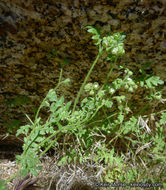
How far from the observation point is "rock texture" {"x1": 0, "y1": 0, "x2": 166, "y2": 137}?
1.12m

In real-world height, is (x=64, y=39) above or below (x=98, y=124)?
above

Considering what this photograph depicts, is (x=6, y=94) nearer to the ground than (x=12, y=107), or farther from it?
farther from it

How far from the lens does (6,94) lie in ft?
5.15

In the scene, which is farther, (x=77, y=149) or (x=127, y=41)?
(x=77, y=149)

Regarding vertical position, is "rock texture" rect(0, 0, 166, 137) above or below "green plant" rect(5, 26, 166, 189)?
above

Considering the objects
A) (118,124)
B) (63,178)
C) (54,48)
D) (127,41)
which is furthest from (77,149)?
(127,41)

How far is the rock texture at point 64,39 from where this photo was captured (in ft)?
3.69

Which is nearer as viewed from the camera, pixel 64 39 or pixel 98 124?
pixel 64 39

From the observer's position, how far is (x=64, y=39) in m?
1.27

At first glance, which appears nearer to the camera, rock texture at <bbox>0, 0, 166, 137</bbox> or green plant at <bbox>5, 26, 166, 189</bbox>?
rock texture at <bbox>0, 0, 166, 137</bbox>

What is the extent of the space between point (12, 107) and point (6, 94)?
155 mm

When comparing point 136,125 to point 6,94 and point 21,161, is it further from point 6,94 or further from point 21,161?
point 6,94

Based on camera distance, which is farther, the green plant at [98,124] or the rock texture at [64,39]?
the green plant at [98,124]

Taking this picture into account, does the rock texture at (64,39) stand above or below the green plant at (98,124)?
above
